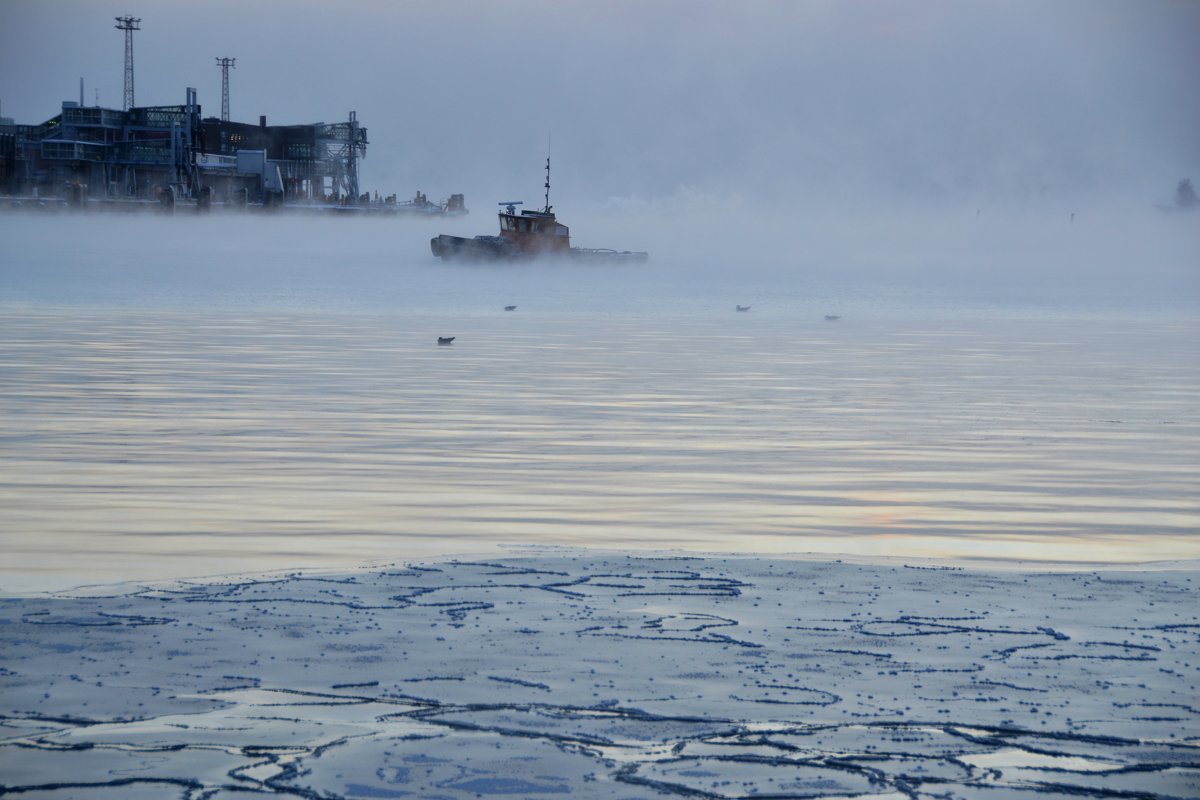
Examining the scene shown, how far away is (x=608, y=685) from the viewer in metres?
7.21

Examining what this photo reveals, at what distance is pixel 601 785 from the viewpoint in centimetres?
594

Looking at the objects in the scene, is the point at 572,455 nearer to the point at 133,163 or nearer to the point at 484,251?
the point at 484,251

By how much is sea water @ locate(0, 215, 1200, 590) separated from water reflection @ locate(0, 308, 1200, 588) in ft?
0.16

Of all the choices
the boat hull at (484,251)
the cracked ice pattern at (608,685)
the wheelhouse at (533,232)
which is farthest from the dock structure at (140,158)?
the cracked ice pattern at (608,685)

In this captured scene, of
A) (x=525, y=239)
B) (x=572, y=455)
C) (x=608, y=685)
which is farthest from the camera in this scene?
(x=525, y=239)

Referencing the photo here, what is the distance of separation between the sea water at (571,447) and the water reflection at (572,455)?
5 cm

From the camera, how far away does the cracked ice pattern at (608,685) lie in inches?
239

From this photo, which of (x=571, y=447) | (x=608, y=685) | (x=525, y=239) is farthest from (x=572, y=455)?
(x=525, y=239)

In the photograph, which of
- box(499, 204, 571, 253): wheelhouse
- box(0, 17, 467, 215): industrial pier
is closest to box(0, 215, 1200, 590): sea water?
box(499, 204, 571, 253): wheelhouse

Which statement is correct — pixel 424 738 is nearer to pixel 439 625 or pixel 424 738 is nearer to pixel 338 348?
pixel 439 625

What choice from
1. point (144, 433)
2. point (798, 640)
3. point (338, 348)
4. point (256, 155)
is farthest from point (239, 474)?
point (256, 155)

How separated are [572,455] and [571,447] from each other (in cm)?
67

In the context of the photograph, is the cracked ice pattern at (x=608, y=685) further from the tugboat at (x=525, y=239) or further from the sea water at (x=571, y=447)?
the tugboat at (x=525, y=239)

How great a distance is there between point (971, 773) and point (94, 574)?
564 cm
